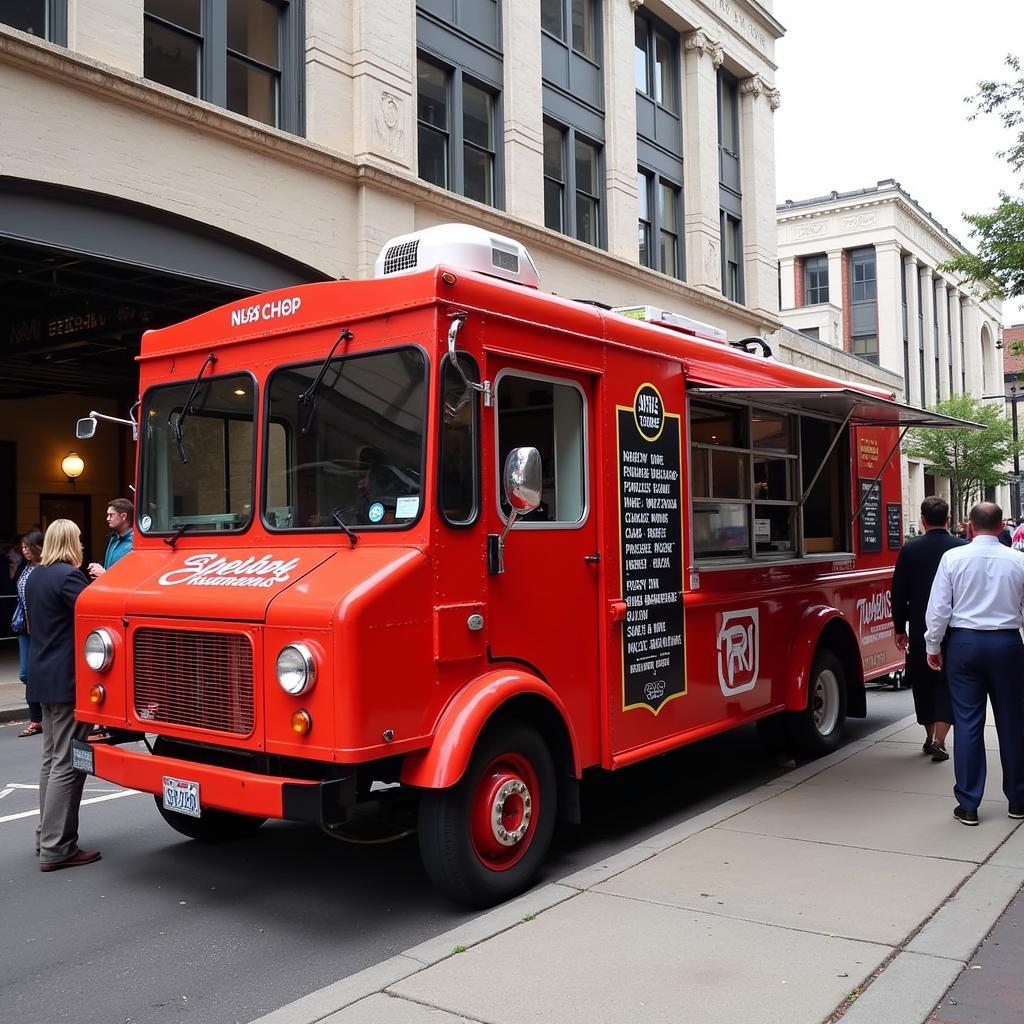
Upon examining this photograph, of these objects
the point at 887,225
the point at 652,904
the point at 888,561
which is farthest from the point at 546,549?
the point at 887,225

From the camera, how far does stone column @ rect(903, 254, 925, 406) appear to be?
49.2m

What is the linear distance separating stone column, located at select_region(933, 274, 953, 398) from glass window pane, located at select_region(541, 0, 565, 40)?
3874 cm

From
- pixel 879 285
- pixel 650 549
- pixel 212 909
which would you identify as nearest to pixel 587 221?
pixel 650 549

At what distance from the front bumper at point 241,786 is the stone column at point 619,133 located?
1724 centimetres

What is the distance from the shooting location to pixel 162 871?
577 cm

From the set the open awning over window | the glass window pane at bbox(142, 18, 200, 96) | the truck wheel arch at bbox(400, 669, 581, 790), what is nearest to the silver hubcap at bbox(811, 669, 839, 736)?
the open awning over window

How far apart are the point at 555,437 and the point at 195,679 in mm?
2223

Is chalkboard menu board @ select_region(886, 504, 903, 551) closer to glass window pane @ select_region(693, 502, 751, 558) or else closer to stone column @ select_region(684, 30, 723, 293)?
glass window pane @ select_region(693, 502, 751, 558)

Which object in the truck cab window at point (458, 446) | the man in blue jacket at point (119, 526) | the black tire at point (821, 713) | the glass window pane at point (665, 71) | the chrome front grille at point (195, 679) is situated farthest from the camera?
the glass window pane at point (665, 71)

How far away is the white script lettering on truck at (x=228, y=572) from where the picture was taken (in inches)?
194

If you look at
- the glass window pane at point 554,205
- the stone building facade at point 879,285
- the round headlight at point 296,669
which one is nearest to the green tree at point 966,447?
the stone building facade at point 879,285

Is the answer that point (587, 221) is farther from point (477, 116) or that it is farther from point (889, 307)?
point (889, 307)

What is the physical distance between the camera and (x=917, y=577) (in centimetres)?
762

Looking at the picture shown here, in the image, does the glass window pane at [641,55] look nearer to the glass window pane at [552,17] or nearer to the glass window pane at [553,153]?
the glass window pane at [552,17]
